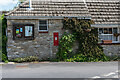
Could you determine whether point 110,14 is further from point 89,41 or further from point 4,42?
point 4,42

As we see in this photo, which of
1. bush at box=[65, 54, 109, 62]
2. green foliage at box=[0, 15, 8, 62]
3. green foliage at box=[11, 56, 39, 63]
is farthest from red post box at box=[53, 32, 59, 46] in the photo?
green foliage at box=[0, 15, 8, 62]

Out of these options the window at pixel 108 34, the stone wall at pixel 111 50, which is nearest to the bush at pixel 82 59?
the stone wall at pixel 111 50

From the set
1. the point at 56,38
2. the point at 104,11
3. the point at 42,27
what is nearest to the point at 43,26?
the point at 42,27

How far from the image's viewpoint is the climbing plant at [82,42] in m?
15.9

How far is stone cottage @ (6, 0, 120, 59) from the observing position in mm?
15867

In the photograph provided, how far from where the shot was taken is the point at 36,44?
631 inches

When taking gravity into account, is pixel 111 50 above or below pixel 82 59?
above

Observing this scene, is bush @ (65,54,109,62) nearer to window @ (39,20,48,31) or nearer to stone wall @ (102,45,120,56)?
stone wall @ (102,45,120,56)

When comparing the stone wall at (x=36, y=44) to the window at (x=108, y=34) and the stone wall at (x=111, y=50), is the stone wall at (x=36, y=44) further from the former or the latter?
the stone wall at (x=111, y=50)

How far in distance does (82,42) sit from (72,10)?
2845 mm

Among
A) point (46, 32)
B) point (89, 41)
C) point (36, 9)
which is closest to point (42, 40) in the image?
point (46, 32)

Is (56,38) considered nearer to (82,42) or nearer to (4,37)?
(82,42)

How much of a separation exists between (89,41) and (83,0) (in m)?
4.16

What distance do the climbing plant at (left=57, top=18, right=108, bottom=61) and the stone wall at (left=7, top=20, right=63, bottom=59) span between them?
2.31 feet
